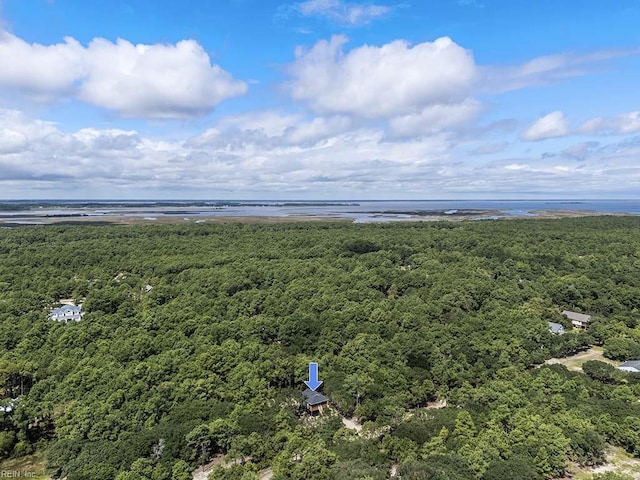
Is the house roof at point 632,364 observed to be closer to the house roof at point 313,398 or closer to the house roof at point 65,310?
the house roof at point 313,398

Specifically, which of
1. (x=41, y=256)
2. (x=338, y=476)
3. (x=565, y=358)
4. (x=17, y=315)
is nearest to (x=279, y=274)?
(x=17, y=315)

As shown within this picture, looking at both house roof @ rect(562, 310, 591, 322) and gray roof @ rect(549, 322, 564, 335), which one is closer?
gray roof @ rect(549, 322, 564, 335)

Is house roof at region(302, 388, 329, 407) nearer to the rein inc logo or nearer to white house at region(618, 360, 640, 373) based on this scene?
the rein inc logo

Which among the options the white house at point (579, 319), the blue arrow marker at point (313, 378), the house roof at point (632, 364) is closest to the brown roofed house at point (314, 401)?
the blue arrow marker at point (313, 378)

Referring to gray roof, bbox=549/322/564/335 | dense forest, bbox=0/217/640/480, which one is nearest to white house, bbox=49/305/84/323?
dense forest, bbox=0/217/640/480

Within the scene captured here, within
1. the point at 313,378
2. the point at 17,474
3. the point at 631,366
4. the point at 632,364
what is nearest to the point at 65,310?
the point at 17,474

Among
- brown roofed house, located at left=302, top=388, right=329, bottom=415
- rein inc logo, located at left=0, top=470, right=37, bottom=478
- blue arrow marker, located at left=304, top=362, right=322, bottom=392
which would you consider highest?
blue arrow marker, located at left=304, top=362, right=322, bottom=392
